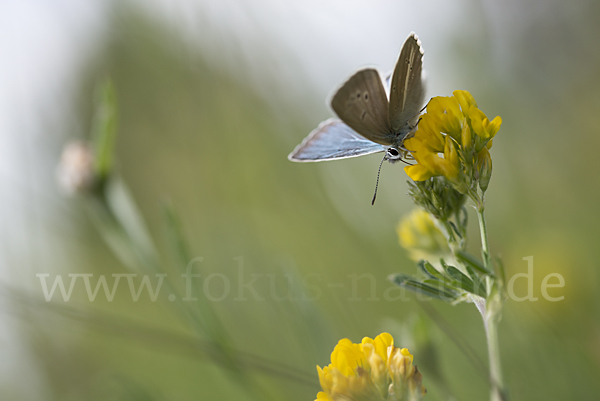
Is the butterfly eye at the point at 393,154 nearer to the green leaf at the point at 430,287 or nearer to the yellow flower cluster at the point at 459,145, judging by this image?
the yellow flower cluster at the point at 459,145

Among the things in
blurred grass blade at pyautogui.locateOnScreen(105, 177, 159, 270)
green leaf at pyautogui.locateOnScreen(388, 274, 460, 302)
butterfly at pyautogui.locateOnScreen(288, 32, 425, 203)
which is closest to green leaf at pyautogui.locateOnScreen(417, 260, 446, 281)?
green leaf at pyautogui.locateOnScreen(388, 274, 460, 302)

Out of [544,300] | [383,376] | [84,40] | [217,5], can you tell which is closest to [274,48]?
[217,5]

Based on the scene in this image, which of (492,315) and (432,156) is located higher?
(432,156)

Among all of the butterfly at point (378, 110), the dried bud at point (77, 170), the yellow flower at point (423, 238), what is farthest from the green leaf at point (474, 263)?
the dried bud at point (77, 170)

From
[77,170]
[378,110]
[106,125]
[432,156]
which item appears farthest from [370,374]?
[77,170]

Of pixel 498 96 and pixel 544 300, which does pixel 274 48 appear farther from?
pixel 544 300

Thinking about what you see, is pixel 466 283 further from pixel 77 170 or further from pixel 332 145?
pixel 77 170
